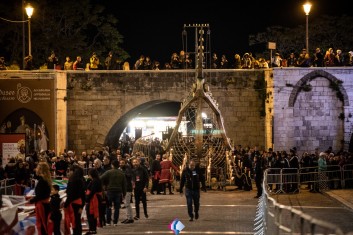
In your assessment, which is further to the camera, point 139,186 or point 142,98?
point 142,98

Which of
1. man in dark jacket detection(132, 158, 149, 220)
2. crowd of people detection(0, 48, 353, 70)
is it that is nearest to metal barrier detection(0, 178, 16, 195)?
man in dark jacket detection(132, 158, 149, 220)

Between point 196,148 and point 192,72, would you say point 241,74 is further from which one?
point 196,148

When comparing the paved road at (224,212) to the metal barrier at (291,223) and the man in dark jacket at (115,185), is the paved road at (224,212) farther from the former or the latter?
the metal barrier at (291,223)

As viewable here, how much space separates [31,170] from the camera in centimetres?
2378

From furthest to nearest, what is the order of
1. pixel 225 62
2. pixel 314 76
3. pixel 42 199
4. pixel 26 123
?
pixel 225 62 → pixel 314 76 → pixel 26 123 → pixel 42 199

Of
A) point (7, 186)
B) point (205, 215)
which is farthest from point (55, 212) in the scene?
point (7, 186)

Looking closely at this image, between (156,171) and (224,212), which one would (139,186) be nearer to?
(224,212)

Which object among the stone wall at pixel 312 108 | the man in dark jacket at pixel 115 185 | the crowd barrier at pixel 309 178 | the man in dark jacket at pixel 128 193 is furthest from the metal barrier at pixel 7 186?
the stone wall at pixel 312 108

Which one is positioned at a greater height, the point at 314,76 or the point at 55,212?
the point at 314,76

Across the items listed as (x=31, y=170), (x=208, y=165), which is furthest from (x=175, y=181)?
(x=31, y=170)

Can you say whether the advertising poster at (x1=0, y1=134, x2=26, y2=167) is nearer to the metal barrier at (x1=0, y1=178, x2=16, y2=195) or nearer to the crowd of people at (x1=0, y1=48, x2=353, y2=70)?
the metal barrier at (x1=0, y1=178, x2=16, y2=195)

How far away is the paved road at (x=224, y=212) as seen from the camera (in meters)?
16.8

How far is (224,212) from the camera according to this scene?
65.6ft

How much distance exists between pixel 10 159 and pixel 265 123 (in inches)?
546
